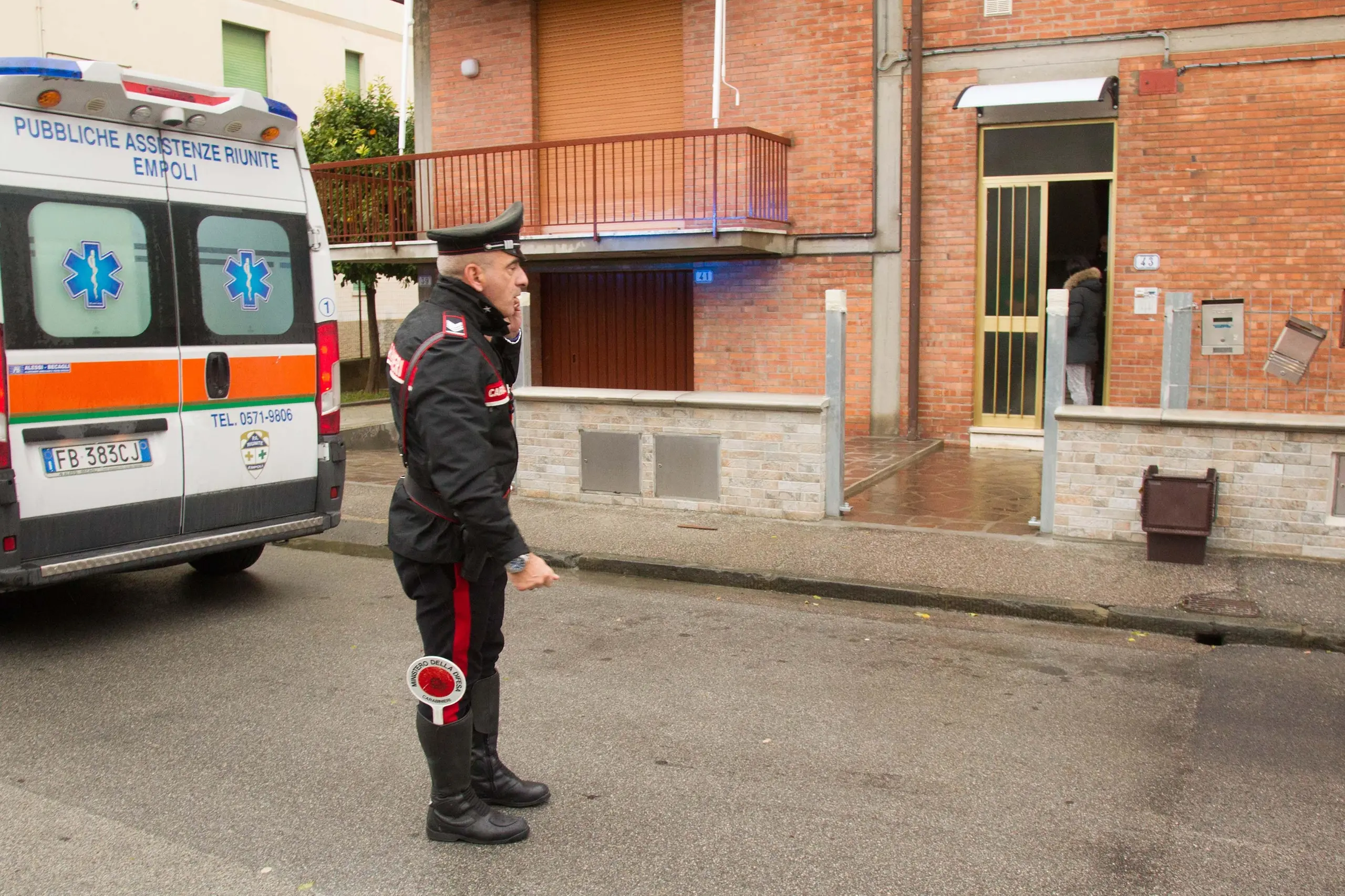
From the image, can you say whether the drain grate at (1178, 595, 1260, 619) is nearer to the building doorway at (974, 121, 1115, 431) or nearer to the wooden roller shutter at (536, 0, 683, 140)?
the building doorway at (974, 121, 1115, 431)

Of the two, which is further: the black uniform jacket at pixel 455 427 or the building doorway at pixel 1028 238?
the building doorway at pixel 1028 238

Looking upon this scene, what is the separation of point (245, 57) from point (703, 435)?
18369mm

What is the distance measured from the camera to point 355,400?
66.5 ft

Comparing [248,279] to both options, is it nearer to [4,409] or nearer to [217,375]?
[217,375]

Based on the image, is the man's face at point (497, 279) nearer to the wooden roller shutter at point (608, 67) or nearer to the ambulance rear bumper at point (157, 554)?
the ambulance rear bumper at point (157, 554)

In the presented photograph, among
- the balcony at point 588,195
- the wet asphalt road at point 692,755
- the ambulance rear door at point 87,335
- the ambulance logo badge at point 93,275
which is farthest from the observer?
the balcony at point 588,195

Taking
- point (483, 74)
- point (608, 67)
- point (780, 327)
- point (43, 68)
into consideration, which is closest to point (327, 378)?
point (43, 68)

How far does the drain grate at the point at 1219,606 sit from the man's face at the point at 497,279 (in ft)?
14.3

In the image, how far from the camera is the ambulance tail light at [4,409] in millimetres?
5531

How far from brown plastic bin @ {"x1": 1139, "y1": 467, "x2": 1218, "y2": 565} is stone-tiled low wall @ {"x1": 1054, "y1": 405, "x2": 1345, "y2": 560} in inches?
7.9

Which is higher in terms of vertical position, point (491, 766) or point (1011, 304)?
point (1011, 304)

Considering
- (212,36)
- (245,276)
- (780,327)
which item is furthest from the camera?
(212,36)

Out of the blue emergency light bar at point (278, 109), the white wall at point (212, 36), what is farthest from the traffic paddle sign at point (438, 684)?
the white wall at point (212, 36)

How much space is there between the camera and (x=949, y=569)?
7.16 meters
